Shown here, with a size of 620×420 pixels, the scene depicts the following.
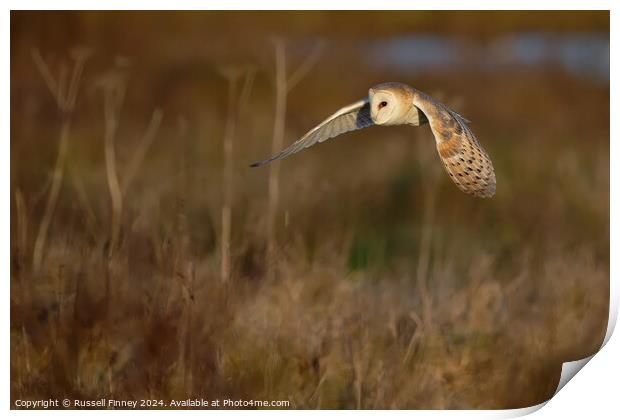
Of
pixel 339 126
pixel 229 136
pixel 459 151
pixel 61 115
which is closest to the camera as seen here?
pixel 459 151

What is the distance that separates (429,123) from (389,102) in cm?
12

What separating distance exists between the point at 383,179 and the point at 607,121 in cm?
70

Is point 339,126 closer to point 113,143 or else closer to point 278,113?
point 278,113

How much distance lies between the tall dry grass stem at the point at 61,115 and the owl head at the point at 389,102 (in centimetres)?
82

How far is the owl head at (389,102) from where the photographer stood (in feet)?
10.4

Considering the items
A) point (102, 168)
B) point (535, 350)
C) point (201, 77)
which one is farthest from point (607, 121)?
point (102, 168)

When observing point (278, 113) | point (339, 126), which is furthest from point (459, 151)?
point (278, 113)

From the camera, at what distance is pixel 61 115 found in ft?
11.5

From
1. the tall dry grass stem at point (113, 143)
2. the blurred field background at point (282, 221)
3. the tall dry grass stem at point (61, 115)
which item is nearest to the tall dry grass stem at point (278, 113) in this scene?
the blurred field background at point (282, 221)

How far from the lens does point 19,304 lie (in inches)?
133

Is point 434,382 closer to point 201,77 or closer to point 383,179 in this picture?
point 383,179

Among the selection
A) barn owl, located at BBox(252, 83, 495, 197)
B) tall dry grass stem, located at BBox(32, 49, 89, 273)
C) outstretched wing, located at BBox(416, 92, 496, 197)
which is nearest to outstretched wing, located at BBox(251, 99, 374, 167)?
barn owl, located at BBox(252, 83, 495, 197)

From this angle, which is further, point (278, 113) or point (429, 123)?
point (278, 113)

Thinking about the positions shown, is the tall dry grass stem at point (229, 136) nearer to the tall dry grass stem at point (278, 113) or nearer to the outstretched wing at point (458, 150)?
the tall dry grass stem at point (278, 113)
